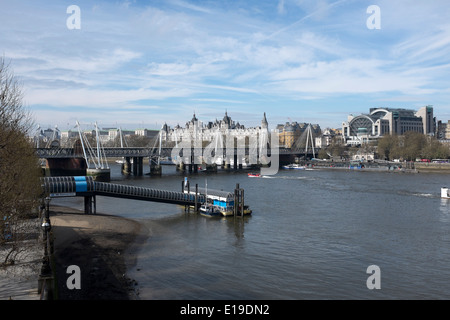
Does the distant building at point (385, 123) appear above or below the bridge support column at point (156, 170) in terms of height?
above

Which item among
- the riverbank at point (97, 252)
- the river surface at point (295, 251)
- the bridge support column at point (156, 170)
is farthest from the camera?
the bridge support column at point (156, 170)

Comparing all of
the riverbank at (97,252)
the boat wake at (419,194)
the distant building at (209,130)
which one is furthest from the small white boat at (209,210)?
the distant building at (209,130)

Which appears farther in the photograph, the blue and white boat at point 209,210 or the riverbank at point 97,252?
the blue and white boat at point 209,210

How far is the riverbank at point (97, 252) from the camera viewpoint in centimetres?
1443

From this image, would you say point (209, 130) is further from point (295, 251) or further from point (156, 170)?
point (295, 251)

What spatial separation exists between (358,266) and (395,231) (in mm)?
8285

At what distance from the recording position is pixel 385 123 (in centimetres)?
14550

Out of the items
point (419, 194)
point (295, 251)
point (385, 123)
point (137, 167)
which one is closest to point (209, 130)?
point (385, 123)

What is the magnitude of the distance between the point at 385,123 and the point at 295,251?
13684cm

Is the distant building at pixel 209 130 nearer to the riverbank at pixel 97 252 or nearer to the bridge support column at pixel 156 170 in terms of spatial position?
the bridge support column at pixel 156 170

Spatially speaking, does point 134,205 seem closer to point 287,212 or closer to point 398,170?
point 287,212

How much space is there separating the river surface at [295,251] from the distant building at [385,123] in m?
113

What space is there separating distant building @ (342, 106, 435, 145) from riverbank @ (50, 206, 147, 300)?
406ft

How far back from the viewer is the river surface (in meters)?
15.5
